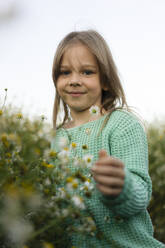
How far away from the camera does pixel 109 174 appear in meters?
1.07

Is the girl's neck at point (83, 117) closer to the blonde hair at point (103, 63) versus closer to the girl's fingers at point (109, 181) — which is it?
the blonde hair at point (103, 63)

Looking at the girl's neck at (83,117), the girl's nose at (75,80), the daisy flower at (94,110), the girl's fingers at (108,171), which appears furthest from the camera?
the girl's neck at (83,117)

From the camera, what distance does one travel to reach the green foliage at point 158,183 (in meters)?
2.92

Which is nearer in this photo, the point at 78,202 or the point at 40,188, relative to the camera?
the point at 78,202

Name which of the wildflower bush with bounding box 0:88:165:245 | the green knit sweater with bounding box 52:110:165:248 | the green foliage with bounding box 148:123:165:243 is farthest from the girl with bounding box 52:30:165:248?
the green foliage with bounding box 148:123:165:243

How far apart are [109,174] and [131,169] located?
0.43m

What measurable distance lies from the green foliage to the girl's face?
1591mm

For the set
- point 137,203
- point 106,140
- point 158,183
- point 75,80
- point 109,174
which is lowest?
point 158,183

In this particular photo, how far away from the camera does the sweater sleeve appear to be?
3.98ft

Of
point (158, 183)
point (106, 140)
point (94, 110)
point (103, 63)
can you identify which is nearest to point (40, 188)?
point (106, 140)

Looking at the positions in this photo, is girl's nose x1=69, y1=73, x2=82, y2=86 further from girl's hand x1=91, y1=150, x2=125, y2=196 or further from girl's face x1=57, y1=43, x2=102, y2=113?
girl's hand x1=91, y1=150, x2=125, y2=196

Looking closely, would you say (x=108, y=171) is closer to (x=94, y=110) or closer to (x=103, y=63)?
(x=94, y=110)

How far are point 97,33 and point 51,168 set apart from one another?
137 cm

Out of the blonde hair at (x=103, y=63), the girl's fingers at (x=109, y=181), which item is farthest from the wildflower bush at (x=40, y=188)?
the blonde hair at (x=103, y=63)
